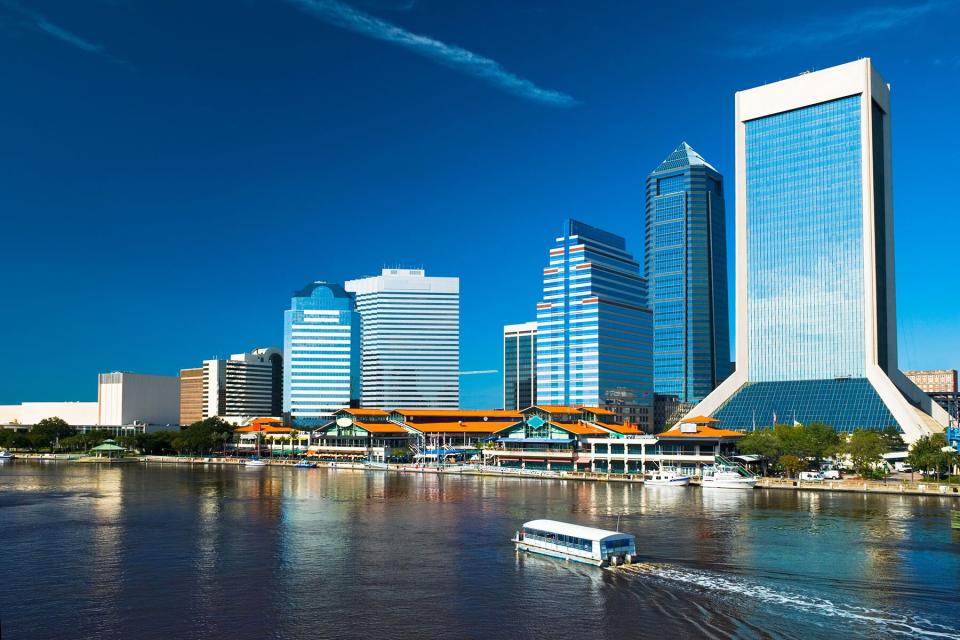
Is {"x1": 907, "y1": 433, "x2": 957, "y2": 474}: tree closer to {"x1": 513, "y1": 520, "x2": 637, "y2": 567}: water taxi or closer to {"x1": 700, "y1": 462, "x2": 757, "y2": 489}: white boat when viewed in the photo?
{"x1": 700, "y1": 462, "x2": 757, "y2": 489}: white boat

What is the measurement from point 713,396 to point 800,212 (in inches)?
1746

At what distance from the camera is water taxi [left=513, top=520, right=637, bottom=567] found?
64.4 metres

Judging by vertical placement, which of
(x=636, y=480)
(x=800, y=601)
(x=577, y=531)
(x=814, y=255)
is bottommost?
(x=636, y=480)

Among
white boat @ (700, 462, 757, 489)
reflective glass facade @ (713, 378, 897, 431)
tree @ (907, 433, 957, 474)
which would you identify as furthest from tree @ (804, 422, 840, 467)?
white boat @ (700, 462, 757, 489)

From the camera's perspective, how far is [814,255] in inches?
7343

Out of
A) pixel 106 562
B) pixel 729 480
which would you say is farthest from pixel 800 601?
pixel 729 480

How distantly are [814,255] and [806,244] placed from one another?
9.62 ft

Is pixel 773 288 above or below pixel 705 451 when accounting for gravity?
above

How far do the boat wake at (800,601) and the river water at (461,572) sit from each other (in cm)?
18

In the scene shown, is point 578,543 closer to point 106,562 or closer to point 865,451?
point 106,562

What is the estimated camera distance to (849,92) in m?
186

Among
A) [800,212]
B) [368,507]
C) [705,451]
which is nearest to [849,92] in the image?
[800,212]

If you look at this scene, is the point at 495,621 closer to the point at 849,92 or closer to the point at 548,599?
the point at 548,599

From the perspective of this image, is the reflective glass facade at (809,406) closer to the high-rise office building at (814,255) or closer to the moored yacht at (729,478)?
the high-rise office building at (814,255)
